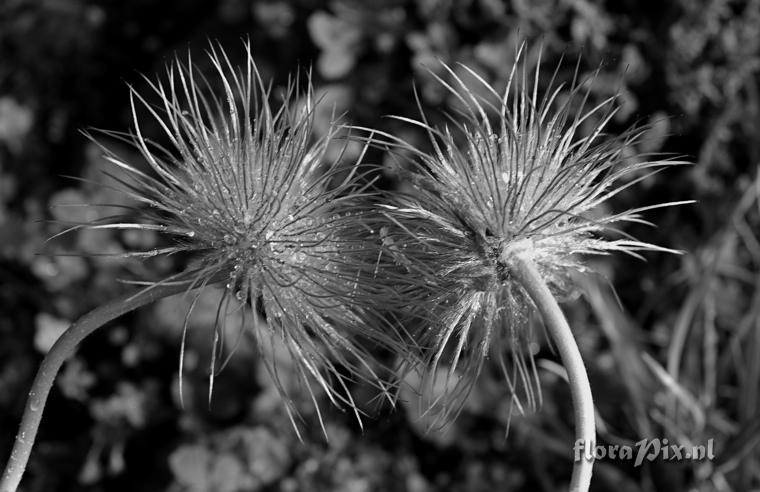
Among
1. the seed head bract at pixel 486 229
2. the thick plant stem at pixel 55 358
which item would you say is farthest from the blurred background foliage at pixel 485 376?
the thick plant stem at pixel 55 358

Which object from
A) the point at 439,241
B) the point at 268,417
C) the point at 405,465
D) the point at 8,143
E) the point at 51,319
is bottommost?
the point at 405,465

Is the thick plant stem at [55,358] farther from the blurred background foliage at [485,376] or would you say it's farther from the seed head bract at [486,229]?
the blurred background foliage at [485,376]

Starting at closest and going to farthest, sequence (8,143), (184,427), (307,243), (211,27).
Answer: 1. (307,243)
2. (184,427)
3. (211,27)
4. (8,143)

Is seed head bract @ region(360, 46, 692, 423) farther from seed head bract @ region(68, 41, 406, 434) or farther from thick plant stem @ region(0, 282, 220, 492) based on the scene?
thick plant stem @ region(0, 282, 220, 492)

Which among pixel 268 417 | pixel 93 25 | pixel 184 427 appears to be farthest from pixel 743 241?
pixel 93 25

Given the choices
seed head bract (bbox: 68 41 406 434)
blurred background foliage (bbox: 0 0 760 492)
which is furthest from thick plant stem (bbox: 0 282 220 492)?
blurred background foliage (bbox: 0 0 760 492)

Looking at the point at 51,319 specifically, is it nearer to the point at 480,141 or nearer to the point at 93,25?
the point at 93,25

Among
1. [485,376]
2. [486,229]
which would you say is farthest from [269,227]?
[485,376]
